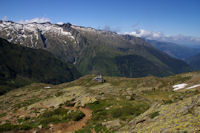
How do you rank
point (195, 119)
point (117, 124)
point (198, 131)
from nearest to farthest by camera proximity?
point (198, 131), point (195, 119), point (117, 124)

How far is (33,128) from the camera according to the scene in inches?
1105

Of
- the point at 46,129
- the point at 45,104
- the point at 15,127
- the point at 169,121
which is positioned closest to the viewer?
the point at 169,121

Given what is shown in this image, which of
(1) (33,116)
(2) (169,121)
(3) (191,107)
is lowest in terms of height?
(1) (33,116)

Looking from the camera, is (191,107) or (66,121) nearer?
(191,107)

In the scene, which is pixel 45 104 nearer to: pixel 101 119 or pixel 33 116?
pixel 33 116

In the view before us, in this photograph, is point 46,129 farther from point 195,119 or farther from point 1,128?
point 195,119

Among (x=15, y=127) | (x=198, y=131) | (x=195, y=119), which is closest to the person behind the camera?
(x=198, y=131)

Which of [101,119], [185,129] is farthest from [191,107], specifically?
[101,119]

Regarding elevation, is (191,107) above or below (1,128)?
above

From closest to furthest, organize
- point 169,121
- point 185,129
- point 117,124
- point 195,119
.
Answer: point 185,129, point 195,119, point 169,121, point 117,124

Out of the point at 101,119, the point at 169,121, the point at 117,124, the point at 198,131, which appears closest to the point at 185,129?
the point at 198,131

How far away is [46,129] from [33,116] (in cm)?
1265

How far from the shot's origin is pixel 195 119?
13.7 meters

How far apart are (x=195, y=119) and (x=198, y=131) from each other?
2.12 m
